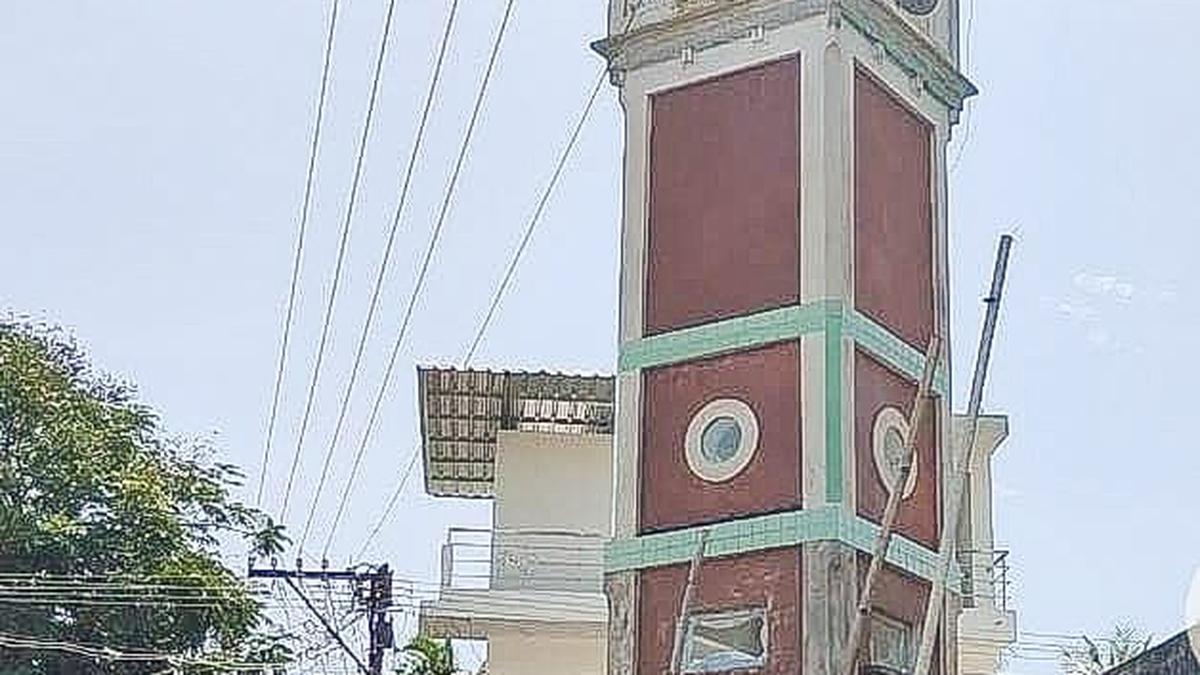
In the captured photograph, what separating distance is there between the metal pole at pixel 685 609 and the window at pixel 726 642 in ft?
0.36

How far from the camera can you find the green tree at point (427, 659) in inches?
921

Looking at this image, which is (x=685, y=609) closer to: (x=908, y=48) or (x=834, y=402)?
(x=834, y=402)

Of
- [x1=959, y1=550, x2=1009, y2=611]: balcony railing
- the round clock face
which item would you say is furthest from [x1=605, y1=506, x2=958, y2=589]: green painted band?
[x1=959, y1=550, x2=1009, y2=611]: balcony railing

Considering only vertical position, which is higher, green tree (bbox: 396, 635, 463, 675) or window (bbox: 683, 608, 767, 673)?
green tree (bbox: 396, 635, 463, 675)

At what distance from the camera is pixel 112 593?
26.6 metres

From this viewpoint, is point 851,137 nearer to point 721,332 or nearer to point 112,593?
point 721,332

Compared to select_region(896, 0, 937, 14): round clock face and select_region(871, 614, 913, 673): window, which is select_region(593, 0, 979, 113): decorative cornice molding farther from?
select_region(871, 614, 913, 673): window

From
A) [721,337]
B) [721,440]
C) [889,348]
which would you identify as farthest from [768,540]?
[889,348]

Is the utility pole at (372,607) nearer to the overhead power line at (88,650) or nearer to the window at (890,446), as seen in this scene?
the overhead power line at (88,650)

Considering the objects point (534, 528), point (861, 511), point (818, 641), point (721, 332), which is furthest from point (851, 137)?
point (534, 528)

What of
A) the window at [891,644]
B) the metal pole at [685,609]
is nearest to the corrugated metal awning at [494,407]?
the metal pole at [685,609]

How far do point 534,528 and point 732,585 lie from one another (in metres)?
10.8

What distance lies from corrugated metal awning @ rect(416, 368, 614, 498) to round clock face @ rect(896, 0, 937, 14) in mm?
8405

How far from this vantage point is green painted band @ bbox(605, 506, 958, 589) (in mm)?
13953
